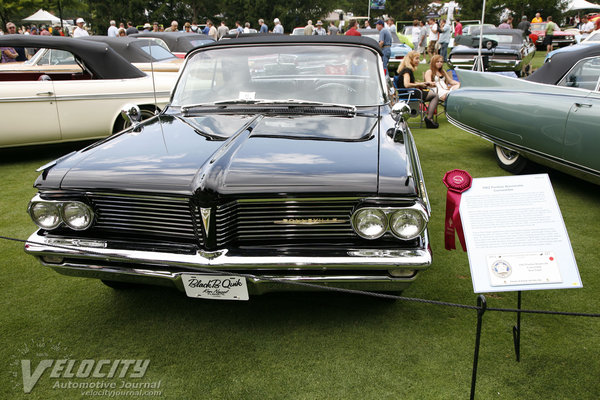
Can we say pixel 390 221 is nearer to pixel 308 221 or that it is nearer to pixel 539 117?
pixel 308 221

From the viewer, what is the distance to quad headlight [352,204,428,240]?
2477 mm

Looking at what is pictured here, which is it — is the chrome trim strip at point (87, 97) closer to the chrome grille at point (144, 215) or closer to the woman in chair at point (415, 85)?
the chrome grille at point (144, 215)

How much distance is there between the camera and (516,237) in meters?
2.21

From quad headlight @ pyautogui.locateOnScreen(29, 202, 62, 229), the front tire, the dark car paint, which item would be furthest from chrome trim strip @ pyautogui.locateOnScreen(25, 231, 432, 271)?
the front tire

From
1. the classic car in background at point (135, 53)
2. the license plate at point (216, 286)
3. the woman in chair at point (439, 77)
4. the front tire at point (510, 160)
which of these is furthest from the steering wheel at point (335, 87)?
the woman in chair at point (439, 77)

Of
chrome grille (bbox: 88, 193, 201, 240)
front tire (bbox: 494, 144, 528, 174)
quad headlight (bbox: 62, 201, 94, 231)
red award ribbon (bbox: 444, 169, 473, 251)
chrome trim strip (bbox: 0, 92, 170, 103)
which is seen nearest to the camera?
red award ribbon (bbox: 444, 169, 473, 251)

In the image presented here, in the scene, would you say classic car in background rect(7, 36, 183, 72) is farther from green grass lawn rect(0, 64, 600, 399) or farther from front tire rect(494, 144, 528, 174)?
front tire rect(494, 144, 528, 174)

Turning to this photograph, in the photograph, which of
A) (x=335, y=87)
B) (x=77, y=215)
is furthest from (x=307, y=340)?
(x=335, y=87)

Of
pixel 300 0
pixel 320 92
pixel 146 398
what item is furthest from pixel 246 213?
pixel 300 0

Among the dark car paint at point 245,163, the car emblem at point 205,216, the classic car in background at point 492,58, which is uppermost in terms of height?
the dark car paint at point 245,163

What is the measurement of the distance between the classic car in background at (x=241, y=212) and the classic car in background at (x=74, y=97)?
3701 mm

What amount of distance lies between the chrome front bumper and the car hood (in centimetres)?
33

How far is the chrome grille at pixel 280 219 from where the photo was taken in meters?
2.49

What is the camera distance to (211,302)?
319 centimetres
